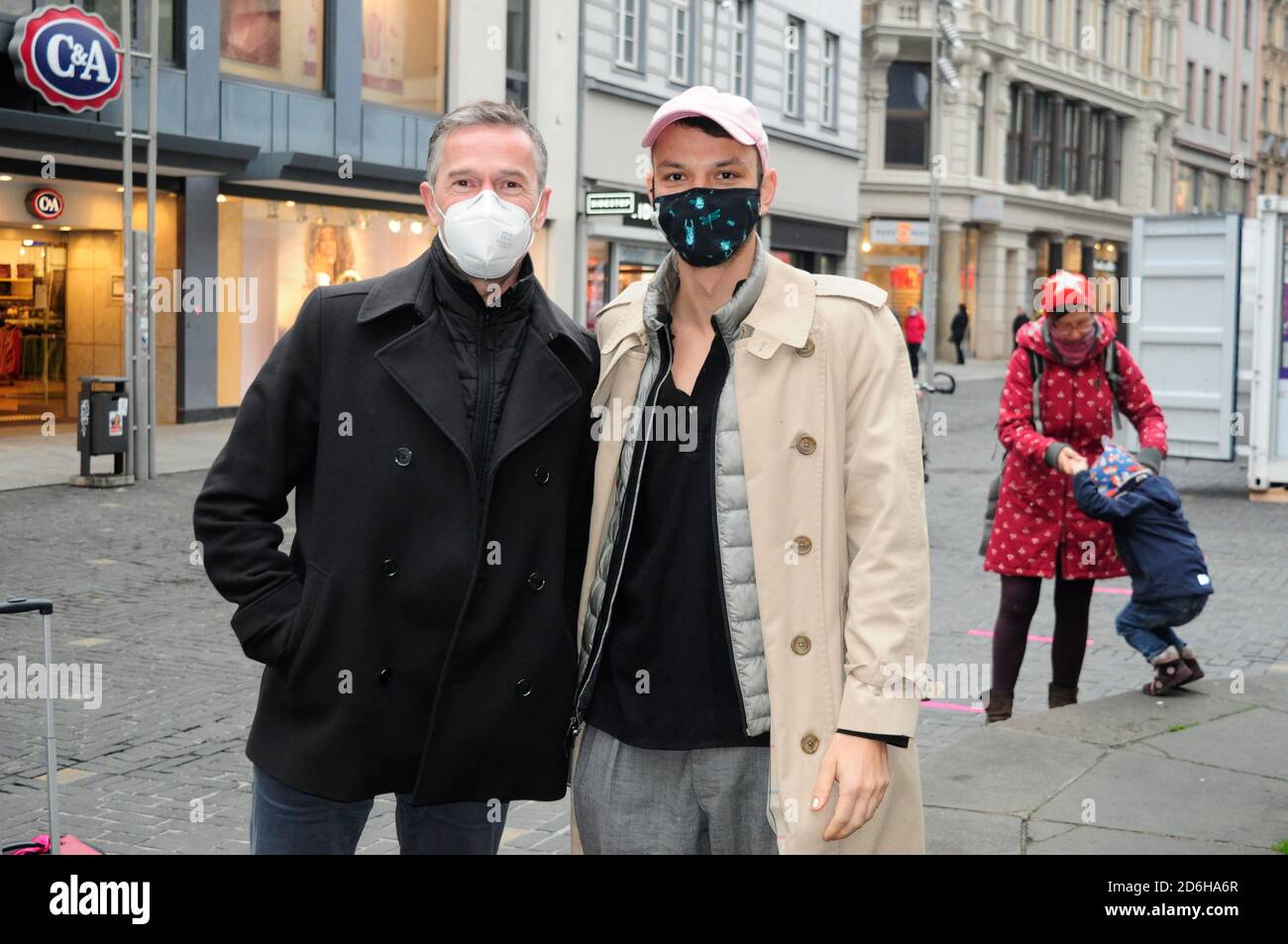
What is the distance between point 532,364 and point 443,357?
0.16m

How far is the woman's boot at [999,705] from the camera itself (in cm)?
650

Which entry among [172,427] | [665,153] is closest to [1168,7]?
[172,427]

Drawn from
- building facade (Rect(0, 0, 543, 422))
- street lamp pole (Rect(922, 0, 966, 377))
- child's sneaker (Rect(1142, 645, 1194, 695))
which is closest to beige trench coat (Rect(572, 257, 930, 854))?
child's sneaker (Rect(1142, 645, 1194, 695))

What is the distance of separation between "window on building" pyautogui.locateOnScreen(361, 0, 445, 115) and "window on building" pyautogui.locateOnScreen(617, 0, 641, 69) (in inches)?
191

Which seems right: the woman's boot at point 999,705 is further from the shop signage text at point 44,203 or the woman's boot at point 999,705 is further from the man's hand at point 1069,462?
the shop signage text at point 44,203

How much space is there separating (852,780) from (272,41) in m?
20.0

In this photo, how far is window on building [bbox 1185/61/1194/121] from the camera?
60156 millimetres

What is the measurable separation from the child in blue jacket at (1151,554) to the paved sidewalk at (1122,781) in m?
0.22

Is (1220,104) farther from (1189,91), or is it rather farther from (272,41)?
(272,41)

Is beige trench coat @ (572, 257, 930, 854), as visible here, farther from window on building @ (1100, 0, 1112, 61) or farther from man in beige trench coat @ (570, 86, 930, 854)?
window on building @ (1100, 0, 1112, 61)

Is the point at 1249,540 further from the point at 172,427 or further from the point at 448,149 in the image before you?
the point at 172,427

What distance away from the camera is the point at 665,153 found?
2908 millimetres

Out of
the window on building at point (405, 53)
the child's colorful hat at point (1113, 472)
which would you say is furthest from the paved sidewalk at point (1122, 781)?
the window on building at point (405, 53)

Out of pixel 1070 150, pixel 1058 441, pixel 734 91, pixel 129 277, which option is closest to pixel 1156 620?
pixel 1058 441
